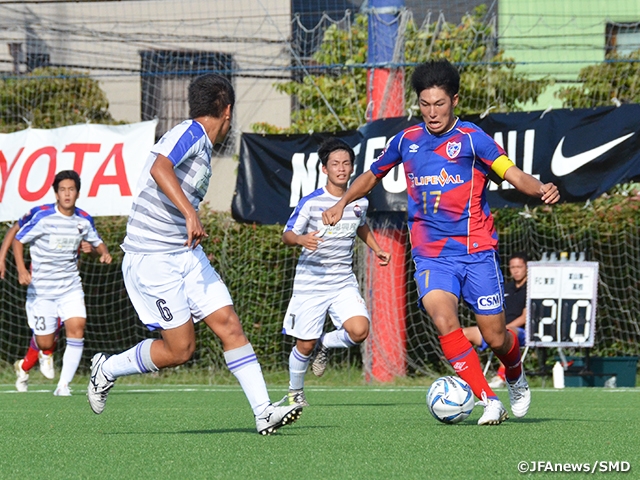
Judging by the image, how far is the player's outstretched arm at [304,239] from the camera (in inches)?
321

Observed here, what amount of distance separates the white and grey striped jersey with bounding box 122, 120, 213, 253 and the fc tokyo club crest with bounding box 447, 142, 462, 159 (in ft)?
5.28

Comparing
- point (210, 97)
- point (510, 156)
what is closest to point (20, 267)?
point (510, 156)

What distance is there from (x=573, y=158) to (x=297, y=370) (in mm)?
5118

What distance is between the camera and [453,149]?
679cm

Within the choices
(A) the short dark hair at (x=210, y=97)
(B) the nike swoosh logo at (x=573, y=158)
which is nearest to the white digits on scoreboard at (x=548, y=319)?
(B) the nike swoosh logo at (x=573, y=158)

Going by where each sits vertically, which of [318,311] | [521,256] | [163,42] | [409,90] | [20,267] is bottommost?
[318,311]

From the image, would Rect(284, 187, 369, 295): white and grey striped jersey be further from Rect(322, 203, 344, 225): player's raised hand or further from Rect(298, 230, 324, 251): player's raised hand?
Rect(322, 203, 344, 225): player's raised hand

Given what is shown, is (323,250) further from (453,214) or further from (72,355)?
(72,355)

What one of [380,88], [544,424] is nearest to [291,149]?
[380,88]

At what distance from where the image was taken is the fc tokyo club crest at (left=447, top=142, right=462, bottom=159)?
22.3ft

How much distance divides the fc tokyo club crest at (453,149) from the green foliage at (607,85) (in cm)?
766

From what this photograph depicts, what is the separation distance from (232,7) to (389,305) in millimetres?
5743

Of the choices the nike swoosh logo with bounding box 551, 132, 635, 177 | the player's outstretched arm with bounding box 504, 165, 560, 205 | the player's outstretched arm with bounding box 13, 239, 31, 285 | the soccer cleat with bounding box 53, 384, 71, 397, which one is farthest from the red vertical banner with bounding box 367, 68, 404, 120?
the player's outstretched arm with bounding box 504, 165, 560, 205

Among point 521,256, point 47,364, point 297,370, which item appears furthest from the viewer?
point 521,256
